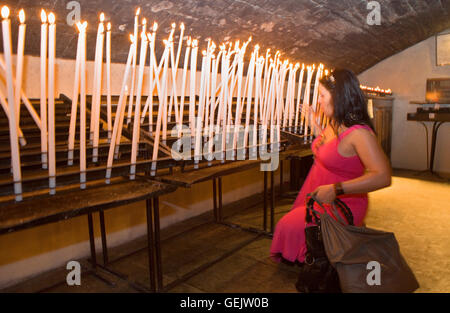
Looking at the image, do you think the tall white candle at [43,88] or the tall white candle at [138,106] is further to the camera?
the tall white candle at [138,106]

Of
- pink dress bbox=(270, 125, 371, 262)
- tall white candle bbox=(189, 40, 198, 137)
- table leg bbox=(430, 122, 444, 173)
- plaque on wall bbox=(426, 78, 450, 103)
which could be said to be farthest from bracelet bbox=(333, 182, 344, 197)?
plaque on wall bbox=(426, 78, 450, 103)

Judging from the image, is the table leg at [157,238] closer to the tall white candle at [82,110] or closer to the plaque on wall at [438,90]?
the tall white candle at [82,110]

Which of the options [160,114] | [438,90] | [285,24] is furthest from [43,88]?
[438,90]

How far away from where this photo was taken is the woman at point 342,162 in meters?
2.13

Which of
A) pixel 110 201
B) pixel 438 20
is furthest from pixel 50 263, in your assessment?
pixel 438 20

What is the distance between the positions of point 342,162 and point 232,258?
55.5 inches

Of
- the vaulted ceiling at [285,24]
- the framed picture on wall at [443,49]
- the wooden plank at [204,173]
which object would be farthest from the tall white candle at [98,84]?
the framed picture on wall at [443,49]

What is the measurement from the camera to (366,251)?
6.70 ft

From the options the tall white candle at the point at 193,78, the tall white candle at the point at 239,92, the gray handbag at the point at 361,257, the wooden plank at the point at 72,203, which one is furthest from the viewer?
the tall white candle at the point at 239,92

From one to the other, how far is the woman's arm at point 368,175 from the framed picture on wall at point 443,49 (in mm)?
5912

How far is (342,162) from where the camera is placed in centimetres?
234

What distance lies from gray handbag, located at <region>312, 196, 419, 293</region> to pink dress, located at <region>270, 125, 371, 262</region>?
0.37 m

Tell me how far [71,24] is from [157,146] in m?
1.39

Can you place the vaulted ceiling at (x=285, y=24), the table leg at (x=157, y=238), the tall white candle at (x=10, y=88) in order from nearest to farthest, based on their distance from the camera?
the tall white candle at (x=10, y=88) < the table leg at (x=157, y=238) < the vaulted ceiling at (x=285, y=24)
